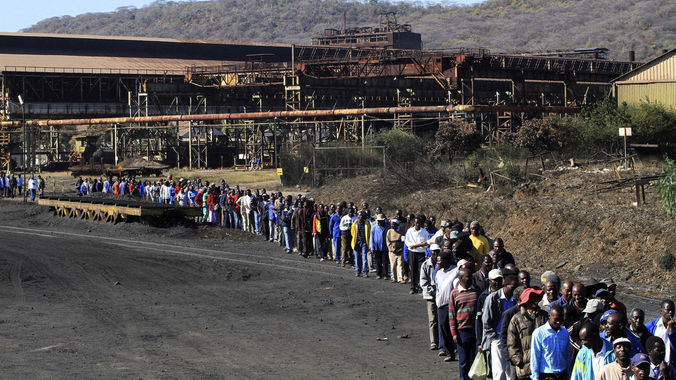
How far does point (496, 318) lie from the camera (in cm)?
1032

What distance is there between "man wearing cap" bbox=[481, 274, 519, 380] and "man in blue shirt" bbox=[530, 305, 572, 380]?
1.14 metres

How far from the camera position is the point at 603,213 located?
2388 centimetres

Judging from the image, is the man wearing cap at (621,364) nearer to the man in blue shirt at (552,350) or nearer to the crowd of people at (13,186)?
the man in blue shirt at (552,350)

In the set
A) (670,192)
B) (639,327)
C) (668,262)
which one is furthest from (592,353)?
(670,192)

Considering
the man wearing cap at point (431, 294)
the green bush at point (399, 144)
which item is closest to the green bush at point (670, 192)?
the man wearing cap at point (431, 294)

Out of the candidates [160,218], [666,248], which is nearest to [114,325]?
[666,248]

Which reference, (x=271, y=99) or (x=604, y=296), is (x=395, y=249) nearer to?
(x=604, y=296)

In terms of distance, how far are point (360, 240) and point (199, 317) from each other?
19.2 ft

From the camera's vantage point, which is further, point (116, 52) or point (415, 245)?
point (116, 52)

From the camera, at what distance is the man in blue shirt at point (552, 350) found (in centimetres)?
895

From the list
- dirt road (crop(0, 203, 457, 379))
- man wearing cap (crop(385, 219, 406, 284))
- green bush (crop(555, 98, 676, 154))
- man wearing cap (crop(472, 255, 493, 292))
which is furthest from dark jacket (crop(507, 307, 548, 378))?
green bush (crop(555, 98, 676, 154))

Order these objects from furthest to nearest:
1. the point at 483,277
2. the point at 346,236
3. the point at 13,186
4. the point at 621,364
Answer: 1. the point at 13,186
2. the point at 346,236
3. the point at 483,277
4. the point at 621,364

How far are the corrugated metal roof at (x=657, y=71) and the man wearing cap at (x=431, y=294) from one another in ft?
95.9

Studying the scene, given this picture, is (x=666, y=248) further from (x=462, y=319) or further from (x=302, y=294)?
(x=462, y=319)
